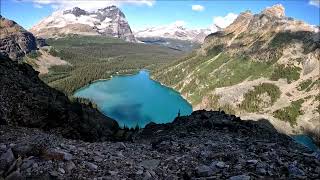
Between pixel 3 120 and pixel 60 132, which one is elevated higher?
pixel 3 120

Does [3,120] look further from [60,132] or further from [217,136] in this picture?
[217,136]

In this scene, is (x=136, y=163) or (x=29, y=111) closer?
(x=136, y=163)

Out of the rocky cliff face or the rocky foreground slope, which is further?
the rocky cliff face

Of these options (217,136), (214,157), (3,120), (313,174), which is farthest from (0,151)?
(217,136)

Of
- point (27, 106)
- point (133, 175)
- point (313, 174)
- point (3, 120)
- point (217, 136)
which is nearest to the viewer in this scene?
point (313, 174)

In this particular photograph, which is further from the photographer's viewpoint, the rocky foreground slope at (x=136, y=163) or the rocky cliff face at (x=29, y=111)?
the rocky cliff face at (x=29, y=111)

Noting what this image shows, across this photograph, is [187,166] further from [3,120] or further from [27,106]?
[27,106]

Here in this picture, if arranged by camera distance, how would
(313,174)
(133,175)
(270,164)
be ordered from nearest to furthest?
A: (313,174) → (133,175) → (270,164)

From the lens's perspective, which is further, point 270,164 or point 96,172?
point 270,164

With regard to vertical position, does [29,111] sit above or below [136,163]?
above

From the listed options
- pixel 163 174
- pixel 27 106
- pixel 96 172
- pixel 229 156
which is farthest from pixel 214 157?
pixel 27 106
